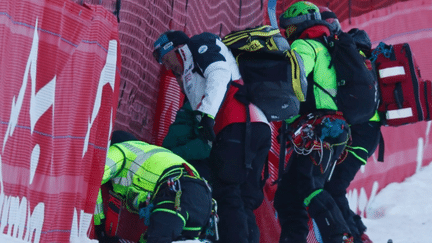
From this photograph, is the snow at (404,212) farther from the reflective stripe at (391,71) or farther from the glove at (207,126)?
the glove at (207,126)

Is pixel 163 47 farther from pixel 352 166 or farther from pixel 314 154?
pixel 352 166

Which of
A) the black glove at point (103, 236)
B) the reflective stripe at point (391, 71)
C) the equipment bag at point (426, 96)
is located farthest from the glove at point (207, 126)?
the equipment bag at point (426, 96)

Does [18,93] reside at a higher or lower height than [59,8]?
lower

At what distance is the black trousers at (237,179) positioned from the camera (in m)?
3.90

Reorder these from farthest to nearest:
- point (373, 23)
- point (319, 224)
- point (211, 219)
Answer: point (373, 23)
point (319, 224)
point (211, 219)

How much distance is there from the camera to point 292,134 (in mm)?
4902

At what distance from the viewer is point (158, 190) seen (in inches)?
132

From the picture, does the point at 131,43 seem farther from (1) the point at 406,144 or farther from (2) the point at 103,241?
(1) the point at 406,144

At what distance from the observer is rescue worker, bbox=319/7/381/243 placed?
523 cm

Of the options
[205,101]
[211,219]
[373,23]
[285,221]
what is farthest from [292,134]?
[373,23]

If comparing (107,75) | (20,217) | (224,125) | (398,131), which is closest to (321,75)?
(224,125)

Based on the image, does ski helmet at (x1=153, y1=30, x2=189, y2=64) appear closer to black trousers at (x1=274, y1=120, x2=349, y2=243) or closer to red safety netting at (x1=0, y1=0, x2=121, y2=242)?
red safety netting at (x1=0, y1=0, x2=121, y2=242)

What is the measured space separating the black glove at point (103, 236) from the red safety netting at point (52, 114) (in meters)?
0.34

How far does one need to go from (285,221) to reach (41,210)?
7.14ft
